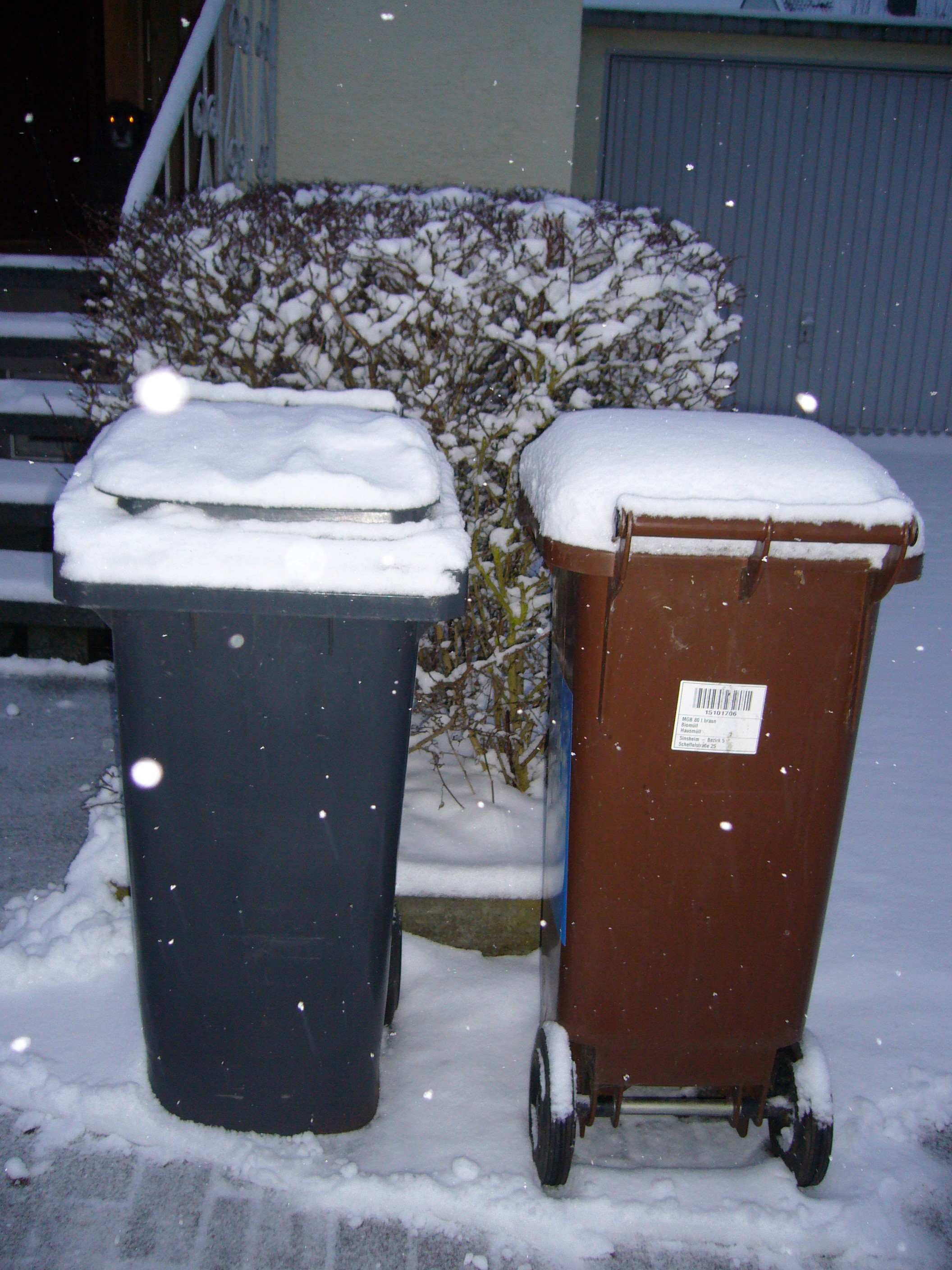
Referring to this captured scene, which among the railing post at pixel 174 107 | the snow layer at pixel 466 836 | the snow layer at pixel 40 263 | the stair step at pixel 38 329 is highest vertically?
the railing post at pixel 174 107

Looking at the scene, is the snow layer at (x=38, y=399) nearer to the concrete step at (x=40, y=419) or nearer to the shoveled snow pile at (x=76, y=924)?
the concrete step at (x=40, y=419)

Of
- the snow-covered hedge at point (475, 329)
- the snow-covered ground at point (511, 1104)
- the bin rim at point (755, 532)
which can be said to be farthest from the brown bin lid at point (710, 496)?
the snow-covered ground at point (511, 1104)

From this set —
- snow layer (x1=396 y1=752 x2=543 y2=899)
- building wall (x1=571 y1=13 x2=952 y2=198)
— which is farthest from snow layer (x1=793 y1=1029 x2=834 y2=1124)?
building wall (x1=571 y1=13 x2=952 y2=198)

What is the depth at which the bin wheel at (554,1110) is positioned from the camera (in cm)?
192

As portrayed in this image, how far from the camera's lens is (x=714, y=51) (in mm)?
8852

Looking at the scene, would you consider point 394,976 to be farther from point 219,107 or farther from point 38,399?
point 219,107

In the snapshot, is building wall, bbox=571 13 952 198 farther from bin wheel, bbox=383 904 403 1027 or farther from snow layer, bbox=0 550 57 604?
bin wheel, bbox=383 904 403 1027

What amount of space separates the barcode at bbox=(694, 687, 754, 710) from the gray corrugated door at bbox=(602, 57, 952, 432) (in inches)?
334

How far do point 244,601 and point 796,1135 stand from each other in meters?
1.57

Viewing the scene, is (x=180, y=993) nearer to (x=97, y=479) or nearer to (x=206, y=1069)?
(x=206, y=1069)

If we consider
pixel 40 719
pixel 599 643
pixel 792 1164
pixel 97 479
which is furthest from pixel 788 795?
pixel 40 719

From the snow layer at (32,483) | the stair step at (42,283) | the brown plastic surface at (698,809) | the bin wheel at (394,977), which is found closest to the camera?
the brown plastic surface at (698,809)

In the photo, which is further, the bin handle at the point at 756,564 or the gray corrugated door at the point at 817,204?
the gray corrugated door at the point at 817,204

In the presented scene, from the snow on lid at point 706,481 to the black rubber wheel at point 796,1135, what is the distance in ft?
3.89
